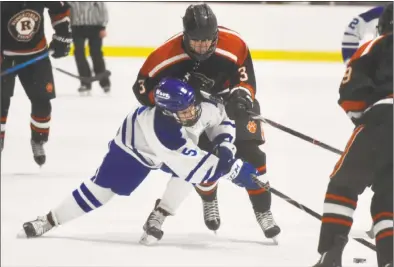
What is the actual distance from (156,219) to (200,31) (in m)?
0.76

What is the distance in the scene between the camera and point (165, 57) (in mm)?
3551

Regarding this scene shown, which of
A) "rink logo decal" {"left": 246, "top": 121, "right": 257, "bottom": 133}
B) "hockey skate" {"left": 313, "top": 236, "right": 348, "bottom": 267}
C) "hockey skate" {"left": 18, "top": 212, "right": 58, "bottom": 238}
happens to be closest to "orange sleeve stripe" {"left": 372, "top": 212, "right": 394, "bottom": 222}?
"hockey skate" {"left": 313, "top": 236, "right": 348, "bottom": 267}

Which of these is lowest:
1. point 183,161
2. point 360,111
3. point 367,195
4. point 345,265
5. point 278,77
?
point 278,77

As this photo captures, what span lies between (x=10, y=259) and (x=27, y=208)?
824 millimetres

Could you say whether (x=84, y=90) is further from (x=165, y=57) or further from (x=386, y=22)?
(x=386, y=22)

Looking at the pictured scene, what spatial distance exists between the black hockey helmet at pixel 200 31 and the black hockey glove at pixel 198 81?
9cm

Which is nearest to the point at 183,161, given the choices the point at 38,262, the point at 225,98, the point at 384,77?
the point at 225,98

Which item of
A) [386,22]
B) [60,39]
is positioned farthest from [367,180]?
[60,39]

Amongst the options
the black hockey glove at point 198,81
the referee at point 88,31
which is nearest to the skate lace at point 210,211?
the black hockey glove at point 198,81

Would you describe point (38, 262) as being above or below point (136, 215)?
above

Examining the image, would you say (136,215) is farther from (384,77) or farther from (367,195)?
(384,77)

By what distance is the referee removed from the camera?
794 centimetres

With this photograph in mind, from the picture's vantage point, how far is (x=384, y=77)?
2.80 metres

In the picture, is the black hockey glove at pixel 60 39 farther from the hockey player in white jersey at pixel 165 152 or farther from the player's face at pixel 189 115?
the player's face at pixel 189 115
